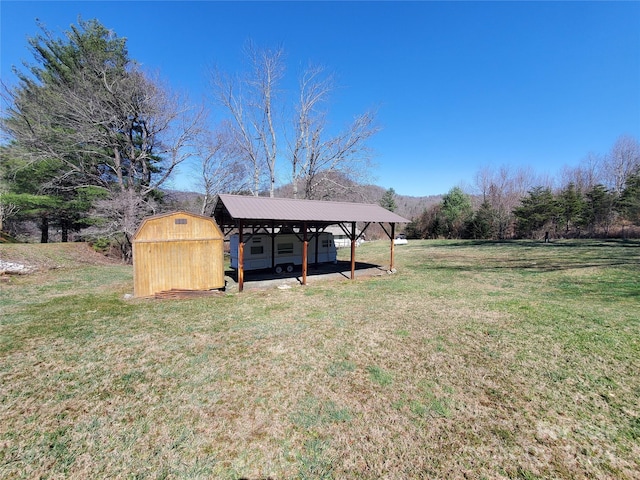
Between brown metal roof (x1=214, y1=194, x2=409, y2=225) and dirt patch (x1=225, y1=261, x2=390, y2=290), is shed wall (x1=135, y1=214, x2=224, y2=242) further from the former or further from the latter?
dirt patch (x1=225, y1=261, x2=390, y2=290)

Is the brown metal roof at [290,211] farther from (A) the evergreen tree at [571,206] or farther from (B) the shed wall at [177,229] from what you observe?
(A) the evergreen tree at [571,206]

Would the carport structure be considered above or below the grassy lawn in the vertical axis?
above

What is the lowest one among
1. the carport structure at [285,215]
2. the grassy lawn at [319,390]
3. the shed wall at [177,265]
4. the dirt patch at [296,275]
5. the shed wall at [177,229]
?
the grassy lawn at [319,390]

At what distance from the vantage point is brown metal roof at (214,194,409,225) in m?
9.82

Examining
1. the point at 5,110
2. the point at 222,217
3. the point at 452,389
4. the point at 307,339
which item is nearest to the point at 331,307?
the point at 307,339

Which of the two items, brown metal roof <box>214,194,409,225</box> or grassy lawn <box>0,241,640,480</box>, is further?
brown metal roof <box>214,194,409,225</box>

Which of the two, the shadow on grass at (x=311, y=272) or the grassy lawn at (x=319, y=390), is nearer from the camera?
the grassy lawn at (x=319, y=390)

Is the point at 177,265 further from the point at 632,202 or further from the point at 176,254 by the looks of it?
the point at 632,202

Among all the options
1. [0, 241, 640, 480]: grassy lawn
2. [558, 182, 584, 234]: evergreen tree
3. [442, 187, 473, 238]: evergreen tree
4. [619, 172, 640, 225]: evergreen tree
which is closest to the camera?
[0, 241, 640, 480]: grassy lawn

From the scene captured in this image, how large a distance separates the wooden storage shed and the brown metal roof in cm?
132

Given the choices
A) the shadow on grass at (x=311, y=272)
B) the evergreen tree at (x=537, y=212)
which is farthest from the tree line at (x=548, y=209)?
the shadow on grass at (x=311, y=272)

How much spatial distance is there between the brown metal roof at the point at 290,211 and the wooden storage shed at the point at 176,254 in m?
1.32

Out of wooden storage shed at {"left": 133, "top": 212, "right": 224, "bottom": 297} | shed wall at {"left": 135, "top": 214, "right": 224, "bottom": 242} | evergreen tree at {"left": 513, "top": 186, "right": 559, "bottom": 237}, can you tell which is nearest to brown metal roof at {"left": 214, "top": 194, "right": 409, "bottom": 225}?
shed wall at {"left": 135, "top": 214, "right": 224, "bottom": 242}

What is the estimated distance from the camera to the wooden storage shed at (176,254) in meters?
8.74
